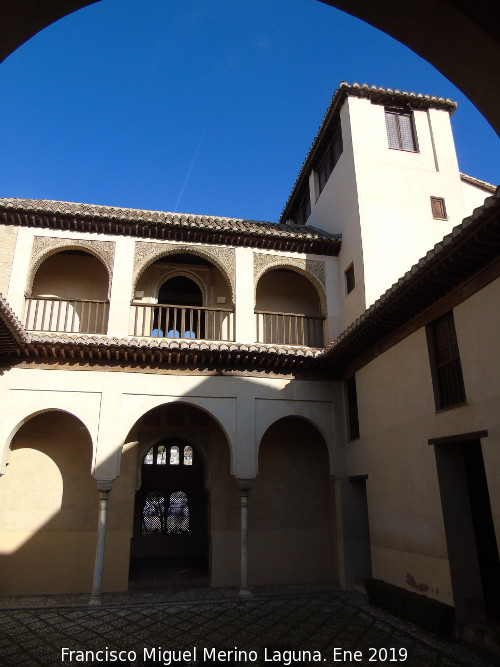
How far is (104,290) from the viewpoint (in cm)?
1248

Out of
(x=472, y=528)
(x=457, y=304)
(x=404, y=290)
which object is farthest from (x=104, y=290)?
(x=472, y=528)

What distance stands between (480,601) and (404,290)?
4.44 metres

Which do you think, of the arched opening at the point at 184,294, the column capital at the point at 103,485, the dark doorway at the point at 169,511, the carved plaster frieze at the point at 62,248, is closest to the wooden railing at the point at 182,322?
the arched opening at the point at 184,294

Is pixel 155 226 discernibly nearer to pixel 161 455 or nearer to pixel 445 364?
pixel 445 364

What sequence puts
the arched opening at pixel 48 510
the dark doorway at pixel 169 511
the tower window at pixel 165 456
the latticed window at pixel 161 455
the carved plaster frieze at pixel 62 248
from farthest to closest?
the latticed window at pixel 161 455
the tower window at pixel 165 456
the dark doorway at pixel 169 511
the carved plaster frieze at pixel 62 248
the arched opening at pixel 48 510

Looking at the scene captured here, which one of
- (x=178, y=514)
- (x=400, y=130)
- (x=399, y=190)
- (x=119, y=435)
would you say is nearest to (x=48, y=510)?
(x=119, y=435)

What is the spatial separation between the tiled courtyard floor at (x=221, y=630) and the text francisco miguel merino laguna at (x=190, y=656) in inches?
1.0

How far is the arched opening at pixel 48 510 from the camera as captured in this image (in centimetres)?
1045

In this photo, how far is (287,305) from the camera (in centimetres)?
1335

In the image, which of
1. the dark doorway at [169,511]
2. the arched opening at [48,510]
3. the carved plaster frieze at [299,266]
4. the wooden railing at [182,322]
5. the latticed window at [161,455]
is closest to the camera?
the arched opening at [48,510]

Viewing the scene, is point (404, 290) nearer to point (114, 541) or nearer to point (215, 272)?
point (215, 272)

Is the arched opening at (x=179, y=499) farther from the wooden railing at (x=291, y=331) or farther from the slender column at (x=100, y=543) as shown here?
the wooden railing at (x=291, y=331)

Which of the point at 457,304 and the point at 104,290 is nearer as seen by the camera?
the point at 457,304

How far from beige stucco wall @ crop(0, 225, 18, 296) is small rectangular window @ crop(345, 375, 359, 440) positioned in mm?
7722
